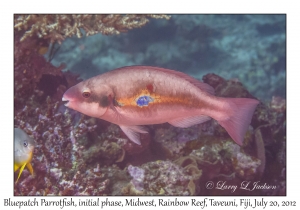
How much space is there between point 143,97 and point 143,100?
0.09ft

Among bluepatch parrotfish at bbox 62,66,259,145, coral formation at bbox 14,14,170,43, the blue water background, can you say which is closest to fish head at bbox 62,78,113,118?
bluepatch parrotfish at bbox 62,66,259,145

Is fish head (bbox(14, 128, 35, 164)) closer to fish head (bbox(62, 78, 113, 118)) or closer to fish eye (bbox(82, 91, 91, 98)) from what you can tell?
fish head (bbox(62, 78, 113, 118))

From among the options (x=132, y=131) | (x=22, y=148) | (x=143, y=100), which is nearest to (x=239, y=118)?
(x=143, y=100)

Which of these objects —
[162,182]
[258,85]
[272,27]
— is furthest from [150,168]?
[272,27]

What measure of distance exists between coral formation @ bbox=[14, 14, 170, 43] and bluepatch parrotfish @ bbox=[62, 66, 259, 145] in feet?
8.49

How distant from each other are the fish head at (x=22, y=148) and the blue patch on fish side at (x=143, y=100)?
4.14 feet

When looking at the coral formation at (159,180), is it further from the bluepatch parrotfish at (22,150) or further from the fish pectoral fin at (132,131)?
the bluepatch parrotfish at (22,150)

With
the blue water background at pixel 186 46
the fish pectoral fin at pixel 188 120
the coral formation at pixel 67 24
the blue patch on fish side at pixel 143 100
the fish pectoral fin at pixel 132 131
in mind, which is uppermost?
the blue water background at pixel 186 46

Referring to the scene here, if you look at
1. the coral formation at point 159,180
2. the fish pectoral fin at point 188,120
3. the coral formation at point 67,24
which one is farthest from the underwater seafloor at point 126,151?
the fish pectoral fin at point 188,120

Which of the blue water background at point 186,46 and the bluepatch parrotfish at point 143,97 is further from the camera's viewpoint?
the blue water background at point 186,46

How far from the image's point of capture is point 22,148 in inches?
108

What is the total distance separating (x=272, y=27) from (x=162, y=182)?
52.0 ft

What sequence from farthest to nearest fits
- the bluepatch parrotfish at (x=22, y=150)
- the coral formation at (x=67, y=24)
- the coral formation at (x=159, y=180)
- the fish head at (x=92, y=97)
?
1. the coral formation at (x=67, y=24)
2. the coral formation at (x=159, y=180)
3. the bluepatch parrotfish at (x=22, y=150)
4. the fish head at (x=92, y=97)

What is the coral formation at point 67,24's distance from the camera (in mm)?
4637
